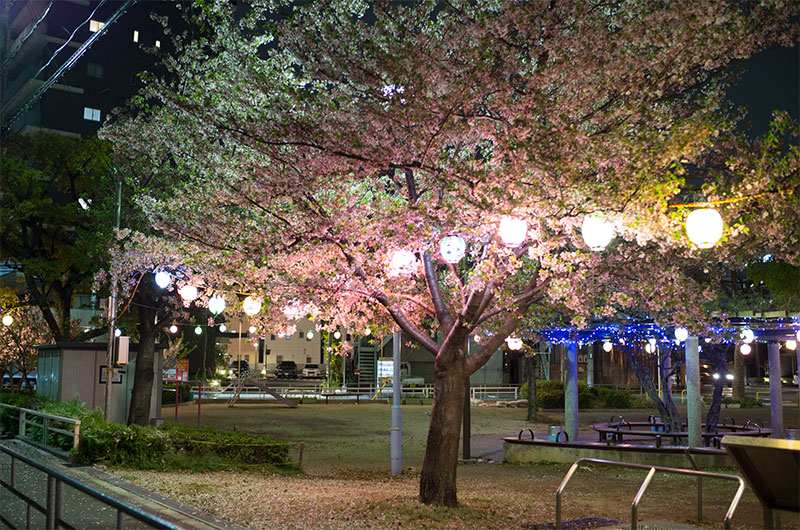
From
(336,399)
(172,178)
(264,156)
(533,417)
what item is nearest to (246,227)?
(264,156)

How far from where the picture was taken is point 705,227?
8.09 meters

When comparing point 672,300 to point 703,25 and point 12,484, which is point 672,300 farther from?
point 12,484

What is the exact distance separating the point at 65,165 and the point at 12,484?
72.2 feet

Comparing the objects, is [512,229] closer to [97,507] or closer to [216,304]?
[97,507]

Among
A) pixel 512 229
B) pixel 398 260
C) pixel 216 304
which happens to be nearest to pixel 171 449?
pixel 216 304

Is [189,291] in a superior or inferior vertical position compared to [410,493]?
superior

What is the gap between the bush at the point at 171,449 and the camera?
50.3 feet

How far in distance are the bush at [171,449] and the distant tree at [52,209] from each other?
34.1 feet

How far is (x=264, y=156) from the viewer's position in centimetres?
1171

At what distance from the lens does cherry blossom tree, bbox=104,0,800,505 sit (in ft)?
29.8

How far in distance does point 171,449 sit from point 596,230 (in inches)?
457

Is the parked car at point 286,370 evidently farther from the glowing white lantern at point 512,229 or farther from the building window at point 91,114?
the glowing white lantern at point 512,229

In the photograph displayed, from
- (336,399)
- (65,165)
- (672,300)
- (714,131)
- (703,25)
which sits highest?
(65,165)

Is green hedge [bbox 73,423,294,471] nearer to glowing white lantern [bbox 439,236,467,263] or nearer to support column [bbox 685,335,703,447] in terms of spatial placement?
glowing white lantern [bbox 439,236,467,263]
